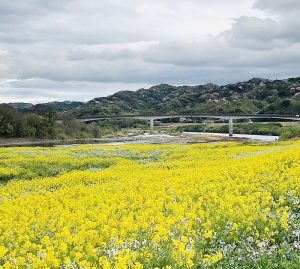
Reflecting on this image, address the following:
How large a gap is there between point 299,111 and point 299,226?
171 m

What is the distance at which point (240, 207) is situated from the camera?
1152cm

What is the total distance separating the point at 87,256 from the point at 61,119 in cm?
12067

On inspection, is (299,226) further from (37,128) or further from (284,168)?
(37,128)

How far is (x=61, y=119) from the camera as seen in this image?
415ft

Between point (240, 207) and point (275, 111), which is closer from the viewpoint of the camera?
point (240, 207)

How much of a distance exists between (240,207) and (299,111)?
16907 centimetres

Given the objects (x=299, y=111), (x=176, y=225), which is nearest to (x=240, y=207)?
(x=176, y=225)

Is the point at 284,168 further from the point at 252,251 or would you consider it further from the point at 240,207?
the point at 252,251

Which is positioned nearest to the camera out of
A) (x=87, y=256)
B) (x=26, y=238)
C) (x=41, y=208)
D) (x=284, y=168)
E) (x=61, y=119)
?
(x=87, y=256)

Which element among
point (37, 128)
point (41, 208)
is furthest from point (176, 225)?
point (37, 128)

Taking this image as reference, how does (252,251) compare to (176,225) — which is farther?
(176,225)

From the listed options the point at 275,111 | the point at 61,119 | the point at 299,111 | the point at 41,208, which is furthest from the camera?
the point at 275,111

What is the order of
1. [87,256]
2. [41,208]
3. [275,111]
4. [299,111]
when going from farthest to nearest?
1. [275,111]
2. [299,111]
3. [41,208]
4. [87,256]

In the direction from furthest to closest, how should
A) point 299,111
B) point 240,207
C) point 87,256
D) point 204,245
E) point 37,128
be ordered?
point 299,111, point 37,128, point 240,207, point 204,245, point 87,256
